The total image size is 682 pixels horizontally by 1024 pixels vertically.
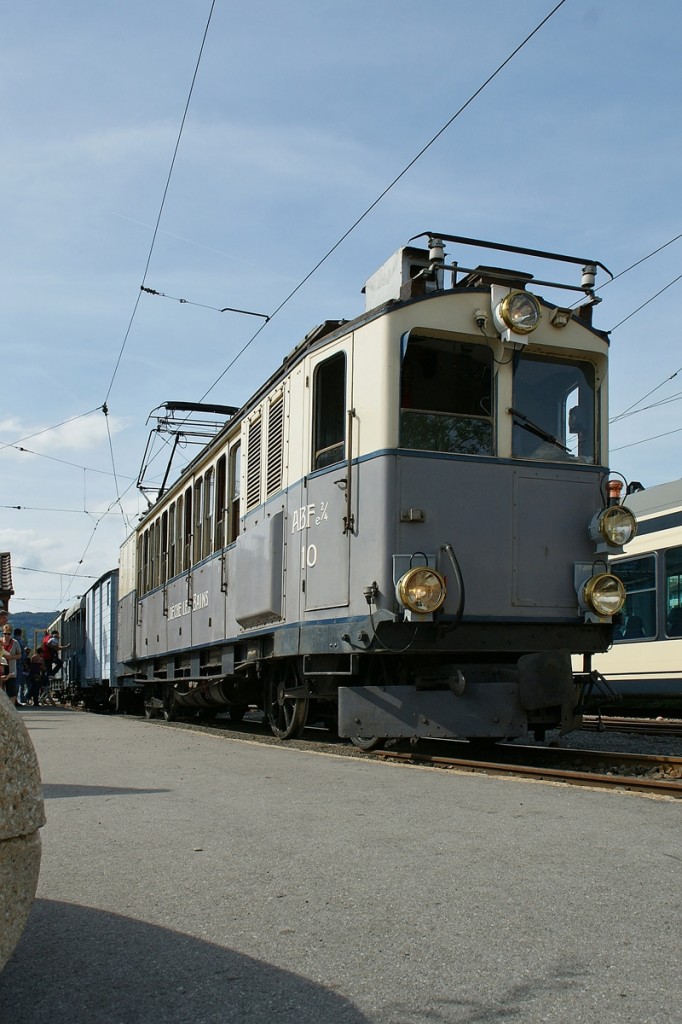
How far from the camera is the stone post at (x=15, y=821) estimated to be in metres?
2.54

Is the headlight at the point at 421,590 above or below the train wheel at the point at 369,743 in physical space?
above

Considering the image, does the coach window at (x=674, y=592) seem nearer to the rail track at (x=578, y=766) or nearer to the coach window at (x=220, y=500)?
the rail track at (x=578, y=766)

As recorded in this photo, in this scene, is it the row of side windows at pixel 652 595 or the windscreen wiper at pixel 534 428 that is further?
the row of side windows at pixel 652 595

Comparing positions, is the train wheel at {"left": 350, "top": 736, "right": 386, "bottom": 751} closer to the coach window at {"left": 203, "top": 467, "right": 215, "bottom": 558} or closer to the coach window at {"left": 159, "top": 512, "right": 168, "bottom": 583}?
the coach window at {"left": 203, "top": 467, "right": 215, "bottom": 558}

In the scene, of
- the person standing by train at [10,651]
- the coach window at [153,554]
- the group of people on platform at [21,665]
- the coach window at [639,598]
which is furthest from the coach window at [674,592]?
the person standing by train at [10,651]

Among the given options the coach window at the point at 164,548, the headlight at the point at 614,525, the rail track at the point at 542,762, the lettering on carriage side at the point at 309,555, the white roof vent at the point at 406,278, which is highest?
the white roof vent at the point at 406,278

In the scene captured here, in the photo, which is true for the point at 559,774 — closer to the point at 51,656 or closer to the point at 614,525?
the point at 614,525

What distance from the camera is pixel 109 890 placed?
414cm

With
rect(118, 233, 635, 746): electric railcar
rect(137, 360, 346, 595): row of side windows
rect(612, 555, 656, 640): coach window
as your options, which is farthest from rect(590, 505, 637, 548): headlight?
rect(612, 555, 656, 640): coach window

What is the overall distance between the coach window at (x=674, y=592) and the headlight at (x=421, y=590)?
24.9ft

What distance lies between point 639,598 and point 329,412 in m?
8.02

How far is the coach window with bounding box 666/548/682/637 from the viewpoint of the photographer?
14.2m

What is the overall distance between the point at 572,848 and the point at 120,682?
57.1 ft

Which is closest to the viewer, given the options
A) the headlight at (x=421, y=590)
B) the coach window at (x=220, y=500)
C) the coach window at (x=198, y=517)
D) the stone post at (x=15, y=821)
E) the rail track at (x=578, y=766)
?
the stone post at (x=15, y=821)
